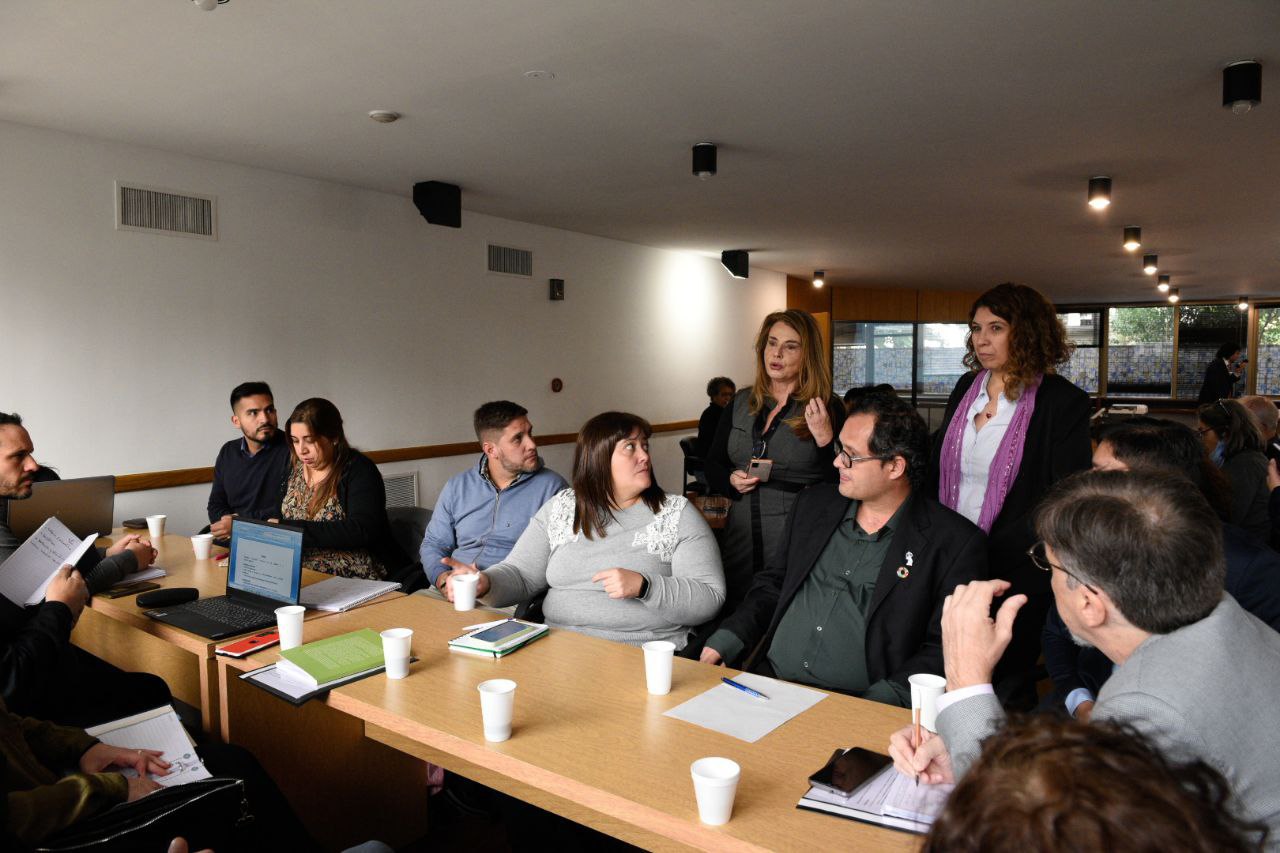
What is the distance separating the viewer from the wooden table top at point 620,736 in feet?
4.18

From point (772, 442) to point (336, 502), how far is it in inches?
68.5

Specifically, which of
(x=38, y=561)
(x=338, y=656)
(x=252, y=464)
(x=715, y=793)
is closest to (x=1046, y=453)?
(x=715, y=793)

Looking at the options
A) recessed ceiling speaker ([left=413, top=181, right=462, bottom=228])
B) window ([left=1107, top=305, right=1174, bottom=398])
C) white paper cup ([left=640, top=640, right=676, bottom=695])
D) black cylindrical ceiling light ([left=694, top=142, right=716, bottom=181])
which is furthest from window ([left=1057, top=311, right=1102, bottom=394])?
white paper cup ([left=640, top=640, right=676, bottom=695])

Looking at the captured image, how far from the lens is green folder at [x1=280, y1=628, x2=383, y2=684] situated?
73.9 inches

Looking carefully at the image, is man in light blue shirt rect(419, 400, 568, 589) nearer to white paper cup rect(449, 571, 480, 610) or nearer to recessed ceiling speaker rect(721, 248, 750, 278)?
white paper cup rect(449, 571, 480, 610)

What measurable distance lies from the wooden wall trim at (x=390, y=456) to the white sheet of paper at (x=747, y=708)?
12.8ft

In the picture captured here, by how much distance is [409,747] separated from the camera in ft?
7.07

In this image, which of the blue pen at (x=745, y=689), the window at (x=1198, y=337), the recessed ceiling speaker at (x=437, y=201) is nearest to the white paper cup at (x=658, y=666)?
the blue pen at (x=745, y=689)

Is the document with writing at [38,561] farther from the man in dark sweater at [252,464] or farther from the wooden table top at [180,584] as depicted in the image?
the man in dark sweater at [252,464]

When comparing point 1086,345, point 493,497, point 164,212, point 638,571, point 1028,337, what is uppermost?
point 164,212

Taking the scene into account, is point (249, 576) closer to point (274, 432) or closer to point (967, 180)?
point (274, 432)

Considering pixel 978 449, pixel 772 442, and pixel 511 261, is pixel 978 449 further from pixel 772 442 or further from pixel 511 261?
pixel 511 261

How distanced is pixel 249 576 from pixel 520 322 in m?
4.46

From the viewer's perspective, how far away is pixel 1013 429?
2.87 meters
